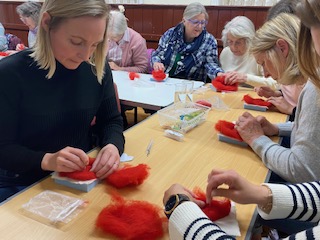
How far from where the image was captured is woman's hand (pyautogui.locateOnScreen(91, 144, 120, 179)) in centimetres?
106

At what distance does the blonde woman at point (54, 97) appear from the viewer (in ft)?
3.68

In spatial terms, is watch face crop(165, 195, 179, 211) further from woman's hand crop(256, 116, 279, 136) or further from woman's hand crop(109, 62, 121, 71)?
woman's hand crop(109, 62, 121, 71)

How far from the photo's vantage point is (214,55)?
3395mm

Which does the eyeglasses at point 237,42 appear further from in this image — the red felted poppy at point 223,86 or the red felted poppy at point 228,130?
the red felted poppy at point 228,130

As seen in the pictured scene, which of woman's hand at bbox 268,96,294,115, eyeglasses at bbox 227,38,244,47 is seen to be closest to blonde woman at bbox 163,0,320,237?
woman's hand at bbox 268,96,294,115

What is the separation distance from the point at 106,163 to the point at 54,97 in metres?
0.40

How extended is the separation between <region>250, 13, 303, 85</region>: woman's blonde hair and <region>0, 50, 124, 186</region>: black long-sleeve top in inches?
33.2

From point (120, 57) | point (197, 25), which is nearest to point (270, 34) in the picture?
point (197, 25)

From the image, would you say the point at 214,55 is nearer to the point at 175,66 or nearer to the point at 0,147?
the point at 175,66

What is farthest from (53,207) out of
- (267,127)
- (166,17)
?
(166,17)

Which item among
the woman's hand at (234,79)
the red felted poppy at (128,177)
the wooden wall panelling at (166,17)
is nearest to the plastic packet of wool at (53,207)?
the red felted poppy at (128,177)

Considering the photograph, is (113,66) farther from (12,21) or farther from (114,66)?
(12,21)

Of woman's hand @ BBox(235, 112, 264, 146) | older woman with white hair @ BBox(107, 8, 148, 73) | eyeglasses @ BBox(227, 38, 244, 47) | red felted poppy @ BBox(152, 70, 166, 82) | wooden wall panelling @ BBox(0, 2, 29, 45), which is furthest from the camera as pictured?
wooden wall panelling @ BBox(0, 2, 29, 45)

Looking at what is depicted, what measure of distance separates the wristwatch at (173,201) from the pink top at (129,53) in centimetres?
279
